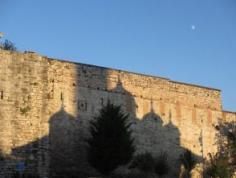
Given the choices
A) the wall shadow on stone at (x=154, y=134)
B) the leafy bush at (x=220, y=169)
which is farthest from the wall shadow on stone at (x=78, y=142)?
the leafy bush at (x=220, y=169)

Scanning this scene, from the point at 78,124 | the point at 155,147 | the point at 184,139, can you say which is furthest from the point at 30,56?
the point at 184,139

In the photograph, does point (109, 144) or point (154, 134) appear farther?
point (154, 134)

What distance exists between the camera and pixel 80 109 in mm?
26906

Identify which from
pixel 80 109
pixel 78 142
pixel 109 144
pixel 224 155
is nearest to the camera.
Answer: pixel 109 144

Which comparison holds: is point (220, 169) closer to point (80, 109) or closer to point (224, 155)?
point (224, 155)

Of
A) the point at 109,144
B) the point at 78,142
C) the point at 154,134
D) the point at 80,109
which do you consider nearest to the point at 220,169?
the point at 154,134

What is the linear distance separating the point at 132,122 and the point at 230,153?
6500 mm

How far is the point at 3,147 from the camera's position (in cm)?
2080

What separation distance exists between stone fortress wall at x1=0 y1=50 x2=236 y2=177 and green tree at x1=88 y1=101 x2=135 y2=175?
180cm

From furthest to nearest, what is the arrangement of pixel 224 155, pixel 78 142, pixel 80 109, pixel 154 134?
pixel 224 155
pixel 154 134
pixel 80 109
pixel 78 142

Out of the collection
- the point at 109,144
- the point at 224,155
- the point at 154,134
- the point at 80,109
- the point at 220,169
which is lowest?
the point at 220,169

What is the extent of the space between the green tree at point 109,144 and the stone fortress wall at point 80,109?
71.0 inches

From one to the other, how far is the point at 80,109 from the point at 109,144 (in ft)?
12.0

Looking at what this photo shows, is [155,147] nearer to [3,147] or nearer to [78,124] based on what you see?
[78,124]
